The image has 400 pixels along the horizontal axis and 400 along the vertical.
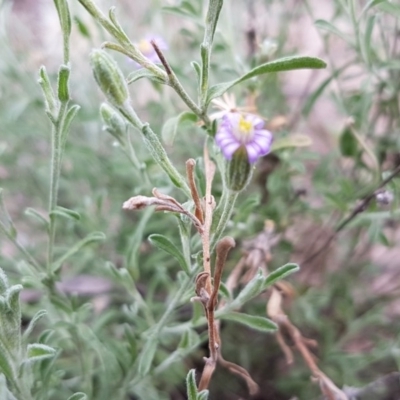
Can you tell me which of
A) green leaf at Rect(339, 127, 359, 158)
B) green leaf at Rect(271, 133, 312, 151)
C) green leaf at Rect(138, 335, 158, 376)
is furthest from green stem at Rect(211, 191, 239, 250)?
green leaf at Rect(339, 127, 359, 158)

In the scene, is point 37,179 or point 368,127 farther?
point 37,179

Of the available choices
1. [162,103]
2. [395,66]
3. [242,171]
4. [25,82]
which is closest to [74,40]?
[25,82]

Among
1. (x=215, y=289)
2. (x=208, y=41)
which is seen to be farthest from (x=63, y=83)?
(x=215, y=289)

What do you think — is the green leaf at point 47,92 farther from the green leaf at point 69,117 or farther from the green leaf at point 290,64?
the green leaf at point 290,64

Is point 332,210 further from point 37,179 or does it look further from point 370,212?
point 37,179

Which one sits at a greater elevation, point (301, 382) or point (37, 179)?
point (37, 179)

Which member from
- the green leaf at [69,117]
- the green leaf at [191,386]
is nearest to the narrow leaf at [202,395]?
the green leaf at [191,386]

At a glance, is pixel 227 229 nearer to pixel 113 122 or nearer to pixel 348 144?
pixel 348 144
